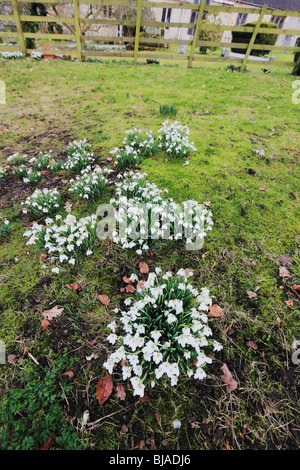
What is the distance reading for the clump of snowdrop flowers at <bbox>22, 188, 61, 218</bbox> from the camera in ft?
10.8

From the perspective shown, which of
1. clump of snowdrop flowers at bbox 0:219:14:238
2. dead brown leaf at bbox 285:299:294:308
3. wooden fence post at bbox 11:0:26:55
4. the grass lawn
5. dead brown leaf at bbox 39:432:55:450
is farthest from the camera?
wooden fence post at bbox 11:0:26:55

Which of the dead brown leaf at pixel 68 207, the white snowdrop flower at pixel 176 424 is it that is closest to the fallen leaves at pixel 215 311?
the white snowdrop flower at pixel 176 424

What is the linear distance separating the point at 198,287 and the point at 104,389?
1.38m

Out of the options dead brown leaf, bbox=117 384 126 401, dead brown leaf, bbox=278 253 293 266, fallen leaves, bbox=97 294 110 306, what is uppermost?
dead brown leaf, bbox=278 253 293 266

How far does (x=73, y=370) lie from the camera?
6.73ft

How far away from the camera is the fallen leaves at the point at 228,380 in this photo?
75.1 inches

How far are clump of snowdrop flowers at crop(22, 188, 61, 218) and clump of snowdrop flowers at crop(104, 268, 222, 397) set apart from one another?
213 cm

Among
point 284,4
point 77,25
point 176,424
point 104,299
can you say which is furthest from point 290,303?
point 284,4

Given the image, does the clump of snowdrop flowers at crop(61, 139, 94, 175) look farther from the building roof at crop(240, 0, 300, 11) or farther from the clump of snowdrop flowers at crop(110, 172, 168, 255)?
the building roof at crop(240, 0, 300, 11)

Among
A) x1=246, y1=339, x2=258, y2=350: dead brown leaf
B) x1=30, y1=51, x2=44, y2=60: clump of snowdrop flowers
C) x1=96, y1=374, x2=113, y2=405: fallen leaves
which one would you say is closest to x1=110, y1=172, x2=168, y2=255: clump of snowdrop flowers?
x1=96, y1=374, x2=113, y2=405: fallen leaves

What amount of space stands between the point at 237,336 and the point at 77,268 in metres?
2.01

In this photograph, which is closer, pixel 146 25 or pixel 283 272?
pixel 283 272

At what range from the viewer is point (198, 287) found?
8.41 feet

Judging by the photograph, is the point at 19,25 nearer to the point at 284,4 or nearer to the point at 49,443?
the point at 49,443
